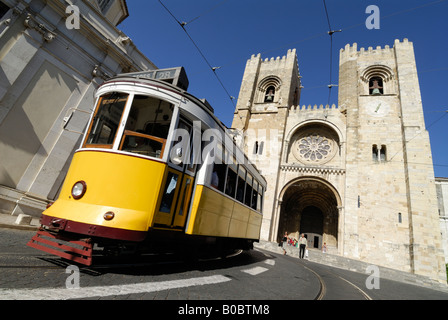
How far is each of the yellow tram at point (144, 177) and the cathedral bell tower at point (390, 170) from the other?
15.0 meters

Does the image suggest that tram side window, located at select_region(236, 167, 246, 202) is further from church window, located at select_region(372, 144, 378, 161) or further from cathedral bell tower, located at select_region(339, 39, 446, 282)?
church window, located at select_region(372, 144, 378, 161)

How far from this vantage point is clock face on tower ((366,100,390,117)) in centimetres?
1802

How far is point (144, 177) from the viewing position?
319 cm

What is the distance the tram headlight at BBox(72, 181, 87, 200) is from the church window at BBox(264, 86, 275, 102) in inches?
899

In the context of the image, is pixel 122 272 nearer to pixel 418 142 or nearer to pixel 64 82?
pixel 64 82

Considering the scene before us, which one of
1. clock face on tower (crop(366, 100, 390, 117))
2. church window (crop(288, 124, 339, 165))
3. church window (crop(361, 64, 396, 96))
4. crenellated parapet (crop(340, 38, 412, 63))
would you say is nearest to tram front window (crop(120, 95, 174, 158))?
church window (crop(288, 124, 339, 165))

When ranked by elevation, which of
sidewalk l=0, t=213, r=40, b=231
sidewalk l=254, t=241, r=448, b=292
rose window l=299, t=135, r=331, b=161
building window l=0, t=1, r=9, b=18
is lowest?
sidewalk l=0, t=213, r=40, b=231

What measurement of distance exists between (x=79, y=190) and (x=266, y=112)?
21.5 meters

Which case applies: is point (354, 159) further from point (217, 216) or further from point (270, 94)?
point (217, 216)

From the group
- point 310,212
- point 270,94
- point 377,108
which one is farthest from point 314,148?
point 270,94

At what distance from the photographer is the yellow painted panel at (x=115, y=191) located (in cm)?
290

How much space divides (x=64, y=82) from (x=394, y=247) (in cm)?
2030

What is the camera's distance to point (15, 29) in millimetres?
7000

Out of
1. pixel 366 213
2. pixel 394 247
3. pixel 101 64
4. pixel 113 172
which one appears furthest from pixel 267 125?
pixel 113 172
